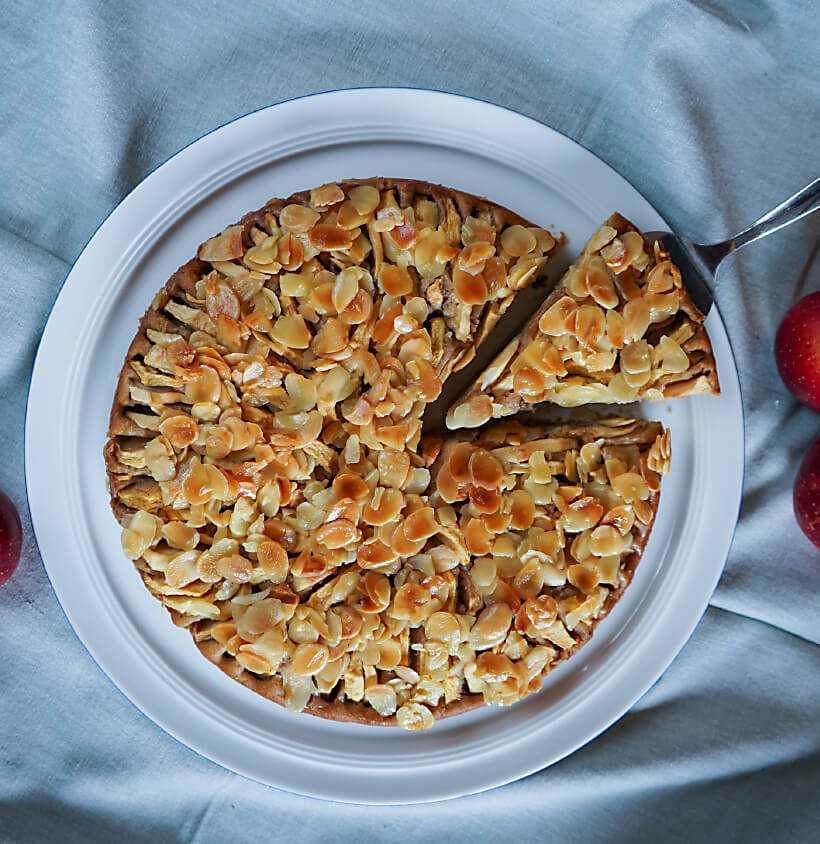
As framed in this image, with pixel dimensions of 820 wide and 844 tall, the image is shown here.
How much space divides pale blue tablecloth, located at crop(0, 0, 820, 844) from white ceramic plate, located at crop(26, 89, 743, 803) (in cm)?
14

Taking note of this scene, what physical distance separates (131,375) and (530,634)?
99 centimetres

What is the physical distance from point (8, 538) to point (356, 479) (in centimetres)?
88

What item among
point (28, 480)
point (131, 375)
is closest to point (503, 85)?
point (131, 375)

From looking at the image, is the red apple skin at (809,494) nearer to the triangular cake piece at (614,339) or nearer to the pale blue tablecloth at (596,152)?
the pale blue tablecloth at (596,152)

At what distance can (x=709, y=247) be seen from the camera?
194 cm

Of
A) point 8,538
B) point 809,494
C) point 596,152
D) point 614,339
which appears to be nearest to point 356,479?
point 614,339

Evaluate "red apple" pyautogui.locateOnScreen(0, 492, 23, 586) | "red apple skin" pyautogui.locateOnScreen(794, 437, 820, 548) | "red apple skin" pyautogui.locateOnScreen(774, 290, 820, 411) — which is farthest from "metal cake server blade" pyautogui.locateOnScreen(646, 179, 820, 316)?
"red apple" pyautogui.locateOnScreen(0, 492, 23, 586)

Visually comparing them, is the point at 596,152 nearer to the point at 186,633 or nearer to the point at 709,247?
the point at 709,247

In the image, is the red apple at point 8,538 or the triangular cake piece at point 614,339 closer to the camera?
the triangular cake piece at point 614,339

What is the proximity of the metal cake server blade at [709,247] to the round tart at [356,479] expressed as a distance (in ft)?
1.16

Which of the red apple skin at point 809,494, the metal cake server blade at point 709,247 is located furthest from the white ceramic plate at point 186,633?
the red apple skin at point 809,494

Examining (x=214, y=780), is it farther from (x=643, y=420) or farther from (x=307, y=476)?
(x=643, y=420)

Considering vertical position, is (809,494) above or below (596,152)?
below

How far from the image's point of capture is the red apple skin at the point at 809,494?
2.04 meters
